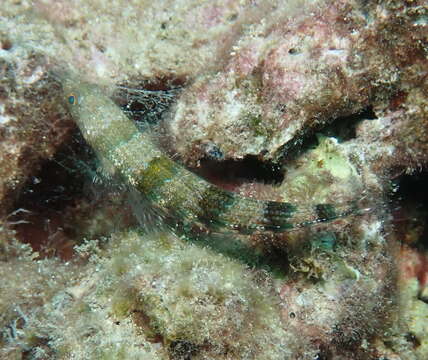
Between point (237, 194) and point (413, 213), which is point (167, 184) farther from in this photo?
point (413, 213)

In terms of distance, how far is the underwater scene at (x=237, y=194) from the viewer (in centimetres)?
299

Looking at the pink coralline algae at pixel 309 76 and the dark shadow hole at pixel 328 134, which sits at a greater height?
the pink coralline algae at pixel 309 76

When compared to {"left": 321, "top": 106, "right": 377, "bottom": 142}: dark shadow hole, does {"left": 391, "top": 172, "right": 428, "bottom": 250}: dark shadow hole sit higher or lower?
lower

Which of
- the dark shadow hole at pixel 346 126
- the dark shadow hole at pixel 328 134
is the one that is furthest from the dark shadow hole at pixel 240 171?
the dark shadow hole at pixel 346 126

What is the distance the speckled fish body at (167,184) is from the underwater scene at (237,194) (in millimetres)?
17

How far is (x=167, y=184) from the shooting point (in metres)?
3.62

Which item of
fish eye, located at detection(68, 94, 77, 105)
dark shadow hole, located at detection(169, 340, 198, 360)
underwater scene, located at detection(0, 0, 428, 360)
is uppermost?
fish eye, located at detection(68, 94, 77, 105)

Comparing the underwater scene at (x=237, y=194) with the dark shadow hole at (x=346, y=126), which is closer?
the underwater scene at (x=237, y=194)

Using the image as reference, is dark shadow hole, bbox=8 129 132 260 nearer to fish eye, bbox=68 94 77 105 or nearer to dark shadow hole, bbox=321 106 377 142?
fish eye, bbox=68 94 77 105

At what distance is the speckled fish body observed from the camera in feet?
10.6

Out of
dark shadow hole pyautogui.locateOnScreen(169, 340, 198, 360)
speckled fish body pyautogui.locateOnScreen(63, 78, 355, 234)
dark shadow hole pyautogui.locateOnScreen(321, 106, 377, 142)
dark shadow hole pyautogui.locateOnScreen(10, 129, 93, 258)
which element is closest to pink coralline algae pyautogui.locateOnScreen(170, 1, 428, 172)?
dark shadow hole pyautogui.locateOnScreen(321, 106, 377, 142)

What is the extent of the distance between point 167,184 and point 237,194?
29.2 inches

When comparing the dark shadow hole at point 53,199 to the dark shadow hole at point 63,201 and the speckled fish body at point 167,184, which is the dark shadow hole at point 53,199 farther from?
the speckled fish body at point 167,184

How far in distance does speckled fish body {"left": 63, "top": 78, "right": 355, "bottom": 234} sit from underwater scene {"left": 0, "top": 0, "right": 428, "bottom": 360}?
0.02 meters
